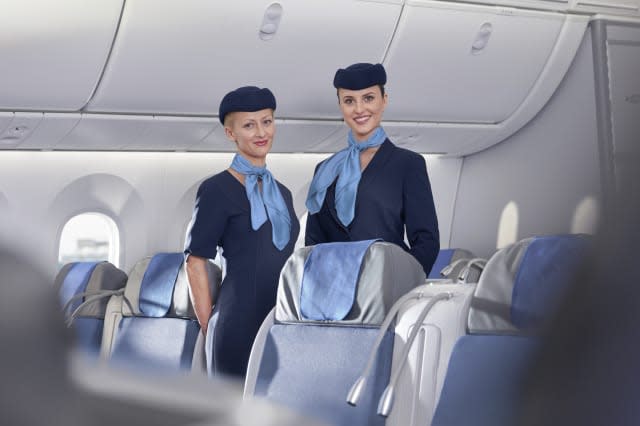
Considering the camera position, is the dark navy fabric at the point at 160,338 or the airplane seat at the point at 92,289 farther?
the airplane seat at the point at 92,289

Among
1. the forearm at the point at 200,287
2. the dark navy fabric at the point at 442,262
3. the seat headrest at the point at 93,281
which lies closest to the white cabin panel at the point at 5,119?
the seat headrest at the point at 93,281

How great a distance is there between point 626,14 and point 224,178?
23.1 feet

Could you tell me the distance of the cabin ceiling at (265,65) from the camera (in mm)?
6863

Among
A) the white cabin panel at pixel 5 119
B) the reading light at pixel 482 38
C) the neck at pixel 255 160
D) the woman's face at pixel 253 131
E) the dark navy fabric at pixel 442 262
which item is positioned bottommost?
the dark navy fabric at pixel 442 262

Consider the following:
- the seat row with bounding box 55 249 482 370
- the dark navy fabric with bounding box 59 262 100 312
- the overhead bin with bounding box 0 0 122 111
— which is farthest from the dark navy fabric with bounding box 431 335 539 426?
the overhead bin with bounding box 0 0 122 111

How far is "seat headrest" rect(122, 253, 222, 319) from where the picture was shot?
4332 millimetres

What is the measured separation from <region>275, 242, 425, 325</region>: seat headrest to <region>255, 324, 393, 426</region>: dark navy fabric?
0.03 metres

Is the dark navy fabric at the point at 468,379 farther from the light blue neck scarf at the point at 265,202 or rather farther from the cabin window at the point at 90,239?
the cabin window at the point at 90,239

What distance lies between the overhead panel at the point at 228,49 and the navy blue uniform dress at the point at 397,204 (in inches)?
171

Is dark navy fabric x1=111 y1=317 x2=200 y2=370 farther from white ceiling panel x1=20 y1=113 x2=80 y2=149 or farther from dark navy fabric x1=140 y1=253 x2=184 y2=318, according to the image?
white ceiling panel x1=20 y1=113 x2=80 y2=149

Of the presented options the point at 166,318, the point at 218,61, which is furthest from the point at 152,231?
the point at 166,318

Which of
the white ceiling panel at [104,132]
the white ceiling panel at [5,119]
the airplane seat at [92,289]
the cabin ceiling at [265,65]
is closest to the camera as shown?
the airplane seat at [92,289]

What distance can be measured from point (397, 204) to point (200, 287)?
2.33 feet

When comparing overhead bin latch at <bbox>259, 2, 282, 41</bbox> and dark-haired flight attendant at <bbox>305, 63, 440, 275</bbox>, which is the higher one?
overhead bin latch at <bbox>259, 2, 282, 41</bbox>
